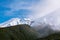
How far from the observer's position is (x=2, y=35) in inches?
7490

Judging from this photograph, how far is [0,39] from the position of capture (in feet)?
597

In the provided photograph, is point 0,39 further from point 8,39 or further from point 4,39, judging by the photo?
point 8,39

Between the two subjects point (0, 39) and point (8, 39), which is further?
point (8, 39)

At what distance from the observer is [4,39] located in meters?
183

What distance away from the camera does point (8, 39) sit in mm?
197625

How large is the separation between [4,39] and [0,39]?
3557mm

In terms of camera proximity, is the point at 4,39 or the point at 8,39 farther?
the point at 8,39

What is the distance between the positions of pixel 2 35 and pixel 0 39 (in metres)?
8.76

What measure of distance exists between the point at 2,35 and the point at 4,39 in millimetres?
8066

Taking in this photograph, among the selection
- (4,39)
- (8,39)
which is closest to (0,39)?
(4,39)

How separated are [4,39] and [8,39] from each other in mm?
14579
